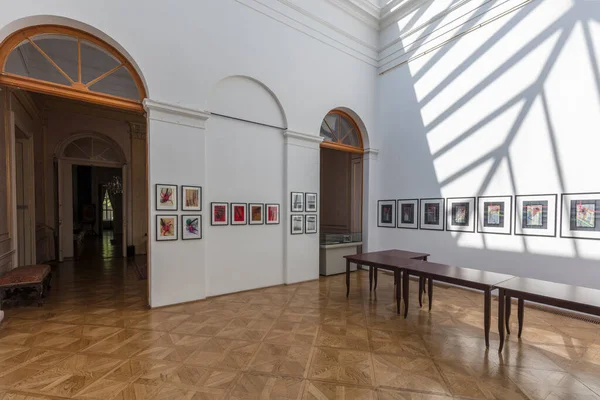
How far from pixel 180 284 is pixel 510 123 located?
24.6 feet

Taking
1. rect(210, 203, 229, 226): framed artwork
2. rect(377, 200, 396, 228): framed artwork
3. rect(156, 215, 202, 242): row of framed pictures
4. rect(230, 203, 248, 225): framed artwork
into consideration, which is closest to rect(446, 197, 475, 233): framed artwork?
rect(377, 200, 396, 228): framed artwork

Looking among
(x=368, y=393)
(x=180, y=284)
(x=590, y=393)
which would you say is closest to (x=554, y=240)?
(x=590, y=393)

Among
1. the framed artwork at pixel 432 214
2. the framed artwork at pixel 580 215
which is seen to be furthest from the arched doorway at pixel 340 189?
the framed artwork at pixel 580 215

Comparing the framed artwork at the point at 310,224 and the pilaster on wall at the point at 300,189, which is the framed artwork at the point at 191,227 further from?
the framed artwork at the point at 310,224

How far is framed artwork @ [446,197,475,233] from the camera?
6.67 m

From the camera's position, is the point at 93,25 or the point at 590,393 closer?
the point at 590,393

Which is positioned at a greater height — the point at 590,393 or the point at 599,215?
the point at 599,215

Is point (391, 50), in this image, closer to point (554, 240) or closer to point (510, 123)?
point (510, 123)

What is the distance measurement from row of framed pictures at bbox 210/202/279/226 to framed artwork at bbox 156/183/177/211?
77 centimetres

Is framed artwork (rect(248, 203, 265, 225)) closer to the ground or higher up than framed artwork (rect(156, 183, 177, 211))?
closer to the ground

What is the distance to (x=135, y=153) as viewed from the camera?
1061 cm

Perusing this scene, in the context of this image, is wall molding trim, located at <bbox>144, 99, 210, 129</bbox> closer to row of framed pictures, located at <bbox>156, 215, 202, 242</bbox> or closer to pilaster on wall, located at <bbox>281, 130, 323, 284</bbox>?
row of framed pictures, located at <bbox>156, 215, 202, 242</bbox>

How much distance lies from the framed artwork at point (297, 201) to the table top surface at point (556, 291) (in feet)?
14.6

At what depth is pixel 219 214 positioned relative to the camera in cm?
591
